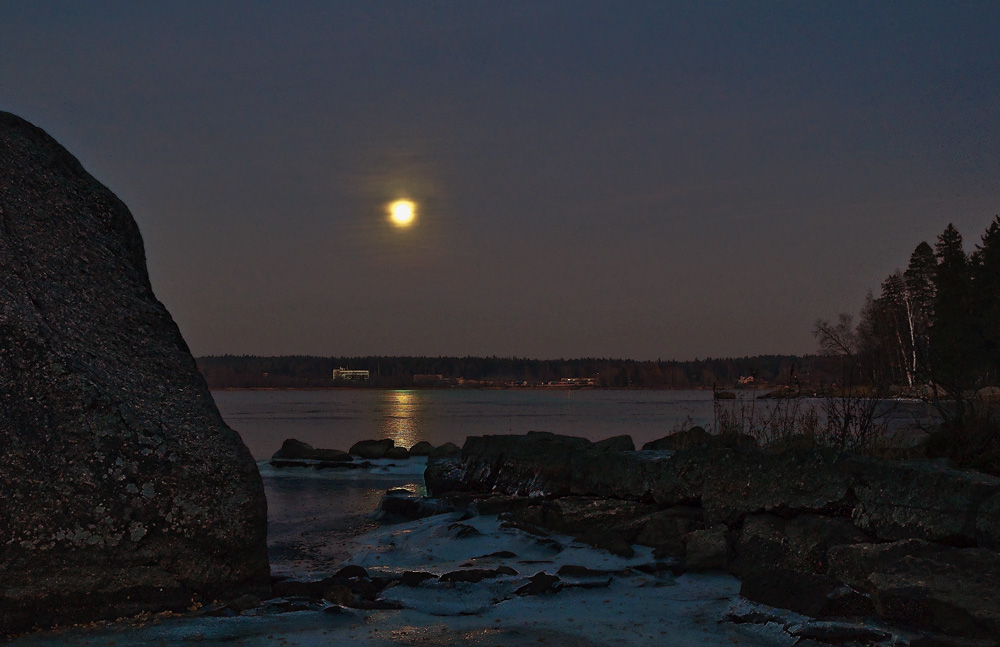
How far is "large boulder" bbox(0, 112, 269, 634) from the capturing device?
205 inches

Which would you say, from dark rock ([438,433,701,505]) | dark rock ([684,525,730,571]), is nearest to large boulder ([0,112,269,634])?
dark rock ([684,525,730,571])

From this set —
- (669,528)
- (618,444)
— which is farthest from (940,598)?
(618,444)

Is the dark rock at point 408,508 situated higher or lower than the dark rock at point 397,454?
higher

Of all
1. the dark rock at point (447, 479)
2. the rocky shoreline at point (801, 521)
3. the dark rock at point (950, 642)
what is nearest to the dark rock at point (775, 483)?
the rocky shoreline at point (801, 521)

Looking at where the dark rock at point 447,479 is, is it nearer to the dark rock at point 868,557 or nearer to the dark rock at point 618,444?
the dark rock at point 618,444

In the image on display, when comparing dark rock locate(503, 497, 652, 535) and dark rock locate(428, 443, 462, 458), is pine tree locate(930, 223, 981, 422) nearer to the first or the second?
dark rock locate(428, 443, 462, 458)

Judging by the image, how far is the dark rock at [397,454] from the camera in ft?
74.3

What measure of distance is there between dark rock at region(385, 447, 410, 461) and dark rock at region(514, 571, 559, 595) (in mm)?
16219

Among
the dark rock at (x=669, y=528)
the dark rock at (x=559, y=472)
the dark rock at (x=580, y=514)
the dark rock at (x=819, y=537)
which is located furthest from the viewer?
the dark rock at (x=580, y=514)

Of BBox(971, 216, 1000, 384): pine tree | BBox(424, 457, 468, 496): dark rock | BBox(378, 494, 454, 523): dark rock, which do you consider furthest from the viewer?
BBox(971, 216, 1000, 384): pine tree

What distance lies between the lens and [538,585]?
21.3ft

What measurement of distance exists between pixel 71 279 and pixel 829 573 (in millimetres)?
6703

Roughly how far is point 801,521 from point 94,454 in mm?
5802

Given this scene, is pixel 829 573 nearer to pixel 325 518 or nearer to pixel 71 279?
pixel 71 279
